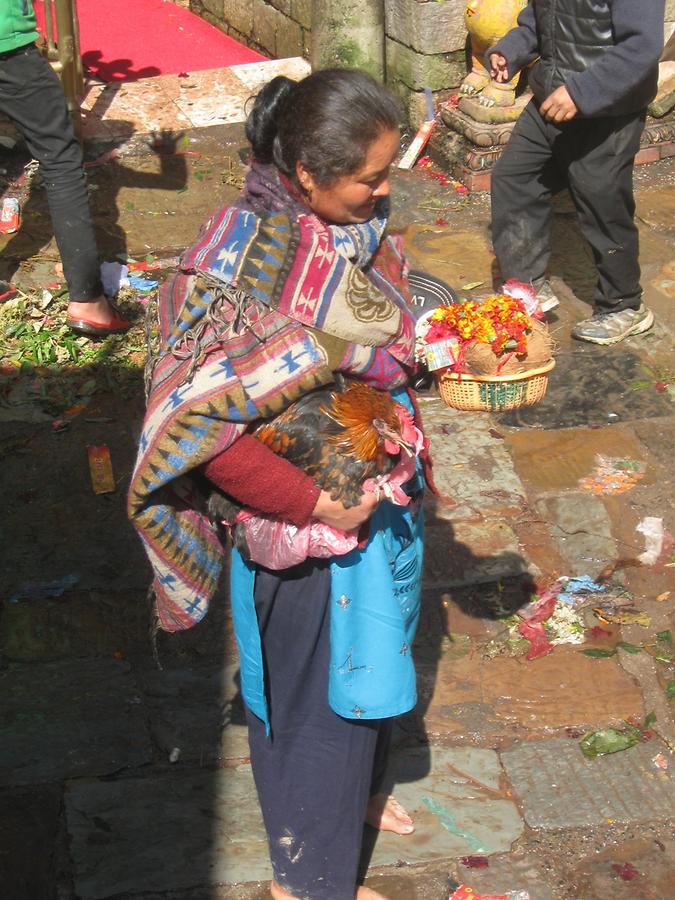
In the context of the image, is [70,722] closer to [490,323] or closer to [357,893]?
[357,893]

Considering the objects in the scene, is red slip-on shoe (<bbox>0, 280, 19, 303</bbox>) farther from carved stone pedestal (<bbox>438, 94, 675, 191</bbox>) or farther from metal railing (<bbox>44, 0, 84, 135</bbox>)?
carved stone pedestal (<bbox>438, 94, 675, 191</bbox>)

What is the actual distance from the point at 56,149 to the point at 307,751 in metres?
3.48

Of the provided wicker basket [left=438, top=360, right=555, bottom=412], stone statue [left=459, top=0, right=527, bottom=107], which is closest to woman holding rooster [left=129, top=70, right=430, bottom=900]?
wicker basket [left=438, top=360, right=555, bottom=412]

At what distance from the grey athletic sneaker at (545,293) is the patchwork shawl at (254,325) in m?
3.44

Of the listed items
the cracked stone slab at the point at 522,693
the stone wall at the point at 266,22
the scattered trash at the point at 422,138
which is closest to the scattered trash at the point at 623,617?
the cracked stone slab at the point at 522,693

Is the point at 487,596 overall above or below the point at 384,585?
below

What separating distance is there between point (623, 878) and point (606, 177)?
10.7 feet

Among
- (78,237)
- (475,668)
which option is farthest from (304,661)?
(78,237)

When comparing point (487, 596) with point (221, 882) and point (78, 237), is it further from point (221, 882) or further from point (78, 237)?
point (78, 237)

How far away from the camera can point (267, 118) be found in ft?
7.69

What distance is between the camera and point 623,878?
312 centimetres

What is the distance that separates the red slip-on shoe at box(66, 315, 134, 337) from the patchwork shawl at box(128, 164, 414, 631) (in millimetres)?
3152

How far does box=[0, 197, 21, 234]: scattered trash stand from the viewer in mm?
6422

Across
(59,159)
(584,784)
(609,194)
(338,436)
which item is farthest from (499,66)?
(338,436)
